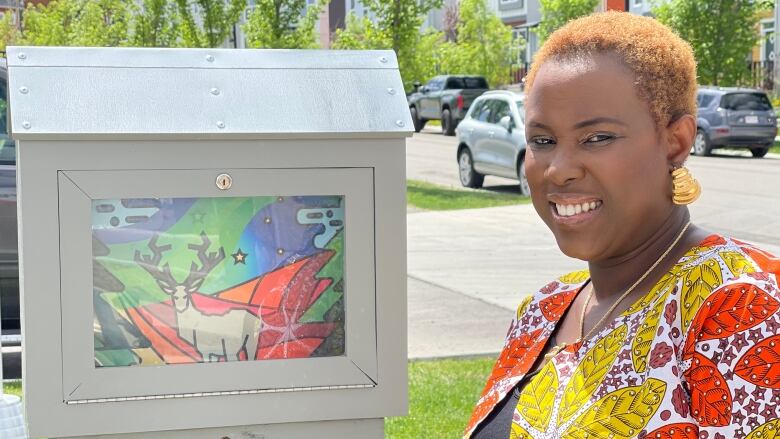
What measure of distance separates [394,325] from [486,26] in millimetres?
43117

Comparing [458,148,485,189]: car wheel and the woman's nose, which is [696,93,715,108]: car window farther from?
the woman's nose

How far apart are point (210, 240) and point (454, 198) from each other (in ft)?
48.6

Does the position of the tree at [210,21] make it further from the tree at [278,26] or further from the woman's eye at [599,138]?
the woman's eye at [599,138]

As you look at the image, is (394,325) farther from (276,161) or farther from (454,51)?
(454,51)

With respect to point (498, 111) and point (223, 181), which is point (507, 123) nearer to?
point (498, 111)

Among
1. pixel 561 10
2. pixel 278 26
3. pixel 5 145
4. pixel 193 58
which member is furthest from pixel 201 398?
pixel 561 10

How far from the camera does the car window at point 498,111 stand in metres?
18.8

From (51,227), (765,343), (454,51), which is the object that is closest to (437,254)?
(51,227)

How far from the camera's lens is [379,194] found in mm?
3080

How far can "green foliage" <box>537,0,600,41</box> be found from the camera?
34969 mm

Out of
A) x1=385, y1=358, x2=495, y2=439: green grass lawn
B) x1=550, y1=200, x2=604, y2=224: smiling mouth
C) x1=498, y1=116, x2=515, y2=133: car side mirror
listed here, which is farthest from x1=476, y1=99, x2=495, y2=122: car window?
x1=550, y1=200, x2=604, y2=224: smiling mouth

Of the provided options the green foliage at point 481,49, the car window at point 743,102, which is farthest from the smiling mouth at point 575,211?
the green foliage at point 481,49

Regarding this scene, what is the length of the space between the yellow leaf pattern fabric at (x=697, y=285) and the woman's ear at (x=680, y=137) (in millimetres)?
242

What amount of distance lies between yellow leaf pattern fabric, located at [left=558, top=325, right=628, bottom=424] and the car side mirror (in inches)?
642
